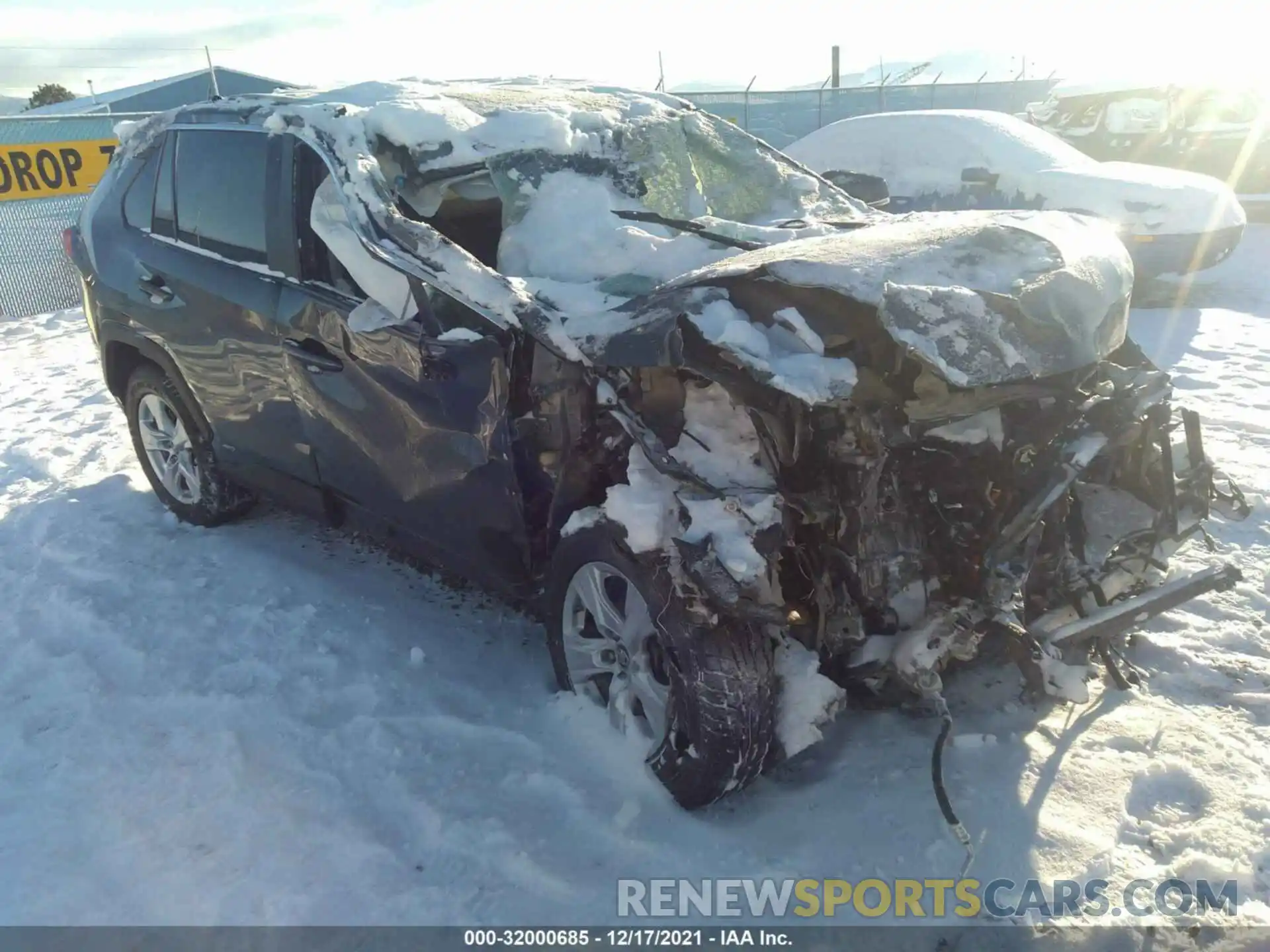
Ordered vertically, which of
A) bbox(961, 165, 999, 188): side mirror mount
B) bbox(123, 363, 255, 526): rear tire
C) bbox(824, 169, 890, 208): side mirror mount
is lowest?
bbox(123, 363, 255, 526): rear tire

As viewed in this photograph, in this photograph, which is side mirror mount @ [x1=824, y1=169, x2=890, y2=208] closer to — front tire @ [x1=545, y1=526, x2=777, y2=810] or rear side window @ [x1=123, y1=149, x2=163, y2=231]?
front tire @ [x1=545, y1=526, x2=777, y2=810]

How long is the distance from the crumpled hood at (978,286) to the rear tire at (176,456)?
9.02 feet

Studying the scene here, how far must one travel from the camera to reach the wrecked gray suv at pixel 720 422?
2.53m

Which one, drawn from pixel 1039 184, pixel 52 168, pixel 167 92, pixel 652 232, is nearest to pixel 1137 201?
pixel 1039 184

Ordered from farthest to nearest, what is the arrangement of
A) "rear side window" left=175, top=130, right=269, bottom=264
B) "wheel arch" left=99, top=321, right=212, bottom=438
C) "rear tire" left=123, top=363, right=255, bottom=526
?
"rear tire" left=123, top=363, right=255, bottom=526, "wheel arch" left=99, top=321, right=212, bottom=438, "rear side window" left=175, top=130, right=269, bottom=264

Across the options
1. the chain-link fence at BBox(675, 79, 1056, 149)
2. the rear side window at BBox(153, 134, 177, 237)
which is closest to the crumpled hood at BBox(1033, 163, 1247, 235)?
the rear side window at BBox(153, 134, 177, 237)

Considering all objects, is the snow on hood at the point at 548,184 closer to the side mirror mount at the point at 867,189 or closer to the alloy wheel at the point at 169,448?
the side mirror mount at the point at 867,189

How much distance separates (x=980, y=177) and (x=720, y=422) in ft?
19.4

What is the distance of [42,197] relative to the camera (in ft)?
33.1

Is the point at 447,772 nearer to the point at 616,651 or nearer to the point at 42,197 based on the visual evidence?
the point at 616,651

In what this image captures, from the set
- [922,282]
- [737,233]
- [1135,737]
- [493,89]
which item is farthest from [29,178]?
[1135,737]

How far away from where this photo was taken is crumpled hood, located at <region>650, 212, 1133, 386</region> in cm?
242

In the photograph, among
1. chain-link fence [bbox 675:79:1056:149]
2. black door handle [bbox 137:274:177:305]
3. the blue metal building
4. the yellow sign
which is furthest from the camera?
the blue metal building

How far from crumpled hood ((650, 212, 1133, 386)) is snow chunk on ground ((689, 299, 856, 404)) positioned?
0.43 feet
